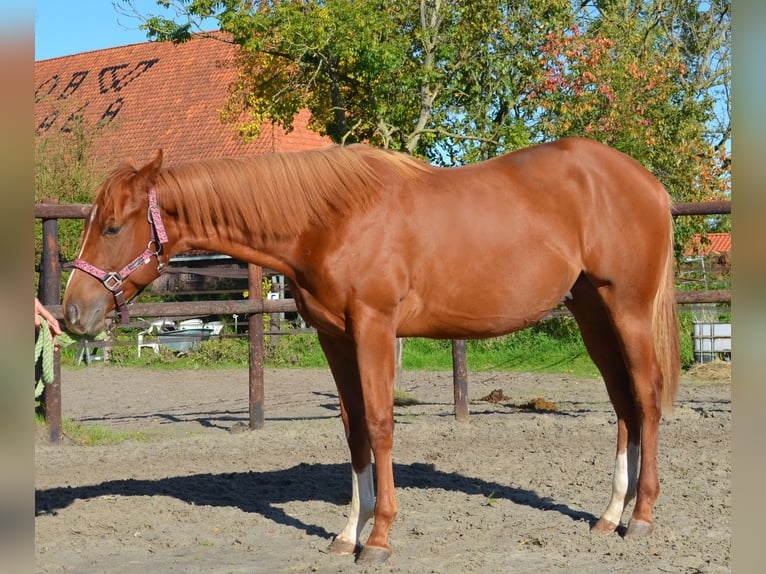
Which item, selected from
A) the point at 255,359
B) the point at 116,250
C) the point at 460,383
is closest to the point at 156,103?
the point at 255,359

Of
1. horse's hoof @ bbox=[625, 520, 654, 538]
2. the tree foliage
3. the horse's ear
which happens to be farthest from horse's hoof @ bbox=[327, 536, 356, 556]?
the tree foliage

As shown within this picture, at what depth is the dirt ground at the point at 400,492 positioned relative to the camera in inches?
143

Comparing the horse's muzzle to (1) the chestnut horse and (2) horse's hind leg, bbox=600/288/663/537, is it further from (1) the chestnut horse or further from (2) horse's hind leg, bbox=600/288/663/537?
(2) horse's hind leg, bbox=600/288/663/537

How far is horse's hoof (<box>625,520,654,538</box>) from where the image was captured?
3.91m

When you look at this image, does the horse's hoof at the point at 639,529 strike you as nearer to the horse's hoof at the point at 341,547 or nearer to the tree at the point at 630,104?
the horse's hoof at the point at 341,547

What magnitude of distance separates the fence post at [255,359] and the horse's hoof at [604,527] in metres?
3.50

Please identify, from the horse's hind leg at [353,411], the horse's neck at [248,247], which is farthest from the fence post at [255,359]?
the horse's neck at [248,247]

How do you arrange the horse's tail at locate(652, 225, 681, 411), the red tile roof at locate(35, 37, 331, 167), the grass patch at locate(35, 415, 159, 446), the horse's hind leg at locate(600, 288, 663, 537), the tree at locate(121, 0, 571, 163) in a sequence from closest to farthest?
the horse's hind leg at locate(600, 288, 663, 537) → the horse's tail at locate(652, 225, 681, 411) → the grass patch at locate(35, 415, 159, 446) → the tree at locate(121, 0, 571, 163) → the red tile roof at locate(35, 37, 331, 167)

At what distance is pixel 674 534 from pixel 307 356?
915 centimetres

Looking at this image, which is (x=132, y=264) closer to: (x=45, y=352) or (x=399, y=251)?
(x=45, y=352)
